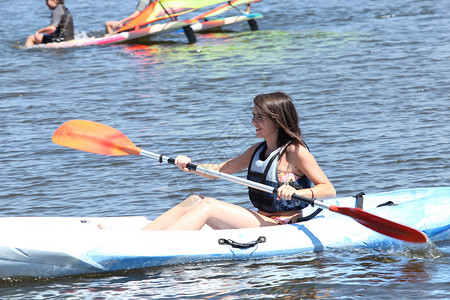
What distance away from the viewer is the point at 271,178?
14.1 feet

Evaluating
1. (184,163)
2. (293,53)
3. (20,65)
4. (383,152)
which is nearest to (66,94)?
(20,65)

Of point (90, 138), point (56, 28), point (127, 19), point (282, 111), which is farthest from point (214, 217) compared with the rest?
point (127, 19)

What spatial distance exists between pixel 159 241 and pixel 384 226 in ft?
4.22

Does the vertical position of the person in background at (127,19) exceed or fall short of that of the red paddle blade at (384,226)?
it exceeds it

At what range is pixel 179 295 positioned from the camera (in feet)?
13.2

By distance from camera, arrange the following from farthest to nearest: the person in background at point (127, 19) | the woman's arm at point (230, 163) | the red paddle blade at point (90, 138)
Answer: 1. the person in background at point (127, 19)
2. the red paddle blade at point (90, 138)
3. the woman's arm at point (230, 163)

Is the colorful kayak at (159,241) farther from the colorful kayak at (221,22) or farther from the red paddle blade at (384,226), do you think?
the colorful kayak at (221,22)

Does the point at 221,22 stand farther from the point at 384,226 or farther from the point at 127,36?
the point at 384,226

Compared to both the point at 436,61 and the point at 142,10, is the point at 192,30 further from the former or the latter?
the point at 436,61

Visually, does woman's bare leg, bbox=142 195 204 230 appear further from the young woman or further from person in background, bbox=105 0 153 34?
person in background, bbox=105 0 153 34

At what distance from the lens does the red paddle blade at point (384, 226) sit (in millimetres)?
4297

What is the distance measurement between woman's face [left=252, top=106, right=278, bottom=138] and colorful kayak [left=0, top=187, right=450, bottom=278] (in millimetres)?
556

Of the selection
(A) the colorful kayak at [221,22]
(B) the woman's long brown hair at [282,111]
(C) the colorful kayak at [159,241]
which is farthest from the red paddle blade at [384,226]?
(A) the colorful kayak at [221,22]

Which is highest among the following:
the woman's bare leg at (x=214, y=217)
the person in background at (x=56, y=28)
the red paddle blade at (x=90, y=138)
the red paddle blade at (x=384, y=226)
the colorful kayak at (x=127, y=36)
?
the person in background at (x=56, y=28)
